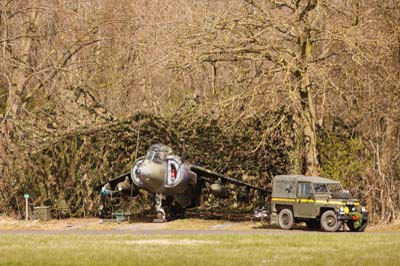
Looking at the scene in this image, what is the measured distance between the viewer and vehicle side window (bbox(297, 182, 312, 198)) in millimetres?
24859

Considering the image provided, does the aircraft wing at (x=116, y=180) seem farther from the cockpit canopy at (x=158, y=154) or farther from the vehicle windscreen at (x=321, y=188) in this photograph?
the vehicle windscreen at (x=321, y=188)

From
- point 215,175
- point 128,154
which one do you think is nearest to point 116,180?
point 128,154

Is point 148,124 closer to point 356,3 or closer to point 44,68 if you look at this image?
point 44,68

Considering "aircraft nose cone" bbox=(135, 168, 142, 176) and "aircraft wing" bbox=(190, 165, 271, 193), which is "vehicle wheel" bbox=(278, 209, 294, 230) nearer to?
"aircraft wing" bbox=(190, 165, 271, 193)

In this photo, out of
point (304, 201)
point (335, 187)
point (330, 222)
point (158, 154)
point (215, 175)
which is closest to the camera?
point (330, 222)

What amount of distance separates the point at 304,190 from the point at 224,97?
610 centimetres

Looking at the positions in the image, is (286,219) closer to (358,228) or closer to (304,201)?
(304,201)

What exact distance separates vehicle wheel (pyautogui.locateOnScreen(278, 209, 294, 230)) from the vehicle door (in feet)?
0.76

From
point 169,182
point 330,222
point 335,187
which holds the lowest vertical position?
point 330,222

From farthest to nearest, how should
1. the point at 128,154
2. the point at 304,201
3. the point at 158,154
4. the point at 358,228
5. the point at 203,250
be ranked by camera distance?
the point at 128,154
the point at 158,154
the point at 304,201
the point at 358,228
the point at 203,250

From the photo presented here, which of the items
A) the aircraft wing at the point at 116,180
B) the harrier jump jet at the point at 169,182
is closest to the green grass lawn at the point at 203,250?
the harrier jump jet at the point at 169,182

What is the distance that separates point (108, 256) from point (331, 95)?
53.0 feet

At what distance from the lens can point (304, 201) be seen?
2486 centimetres

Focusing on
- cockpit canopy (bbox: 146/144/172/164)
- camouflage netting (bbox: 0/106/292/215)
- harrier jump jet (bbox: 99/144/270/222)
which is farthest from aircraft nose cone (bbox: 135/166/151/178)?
camouflage netting (bbox: 0/106/292/215)
